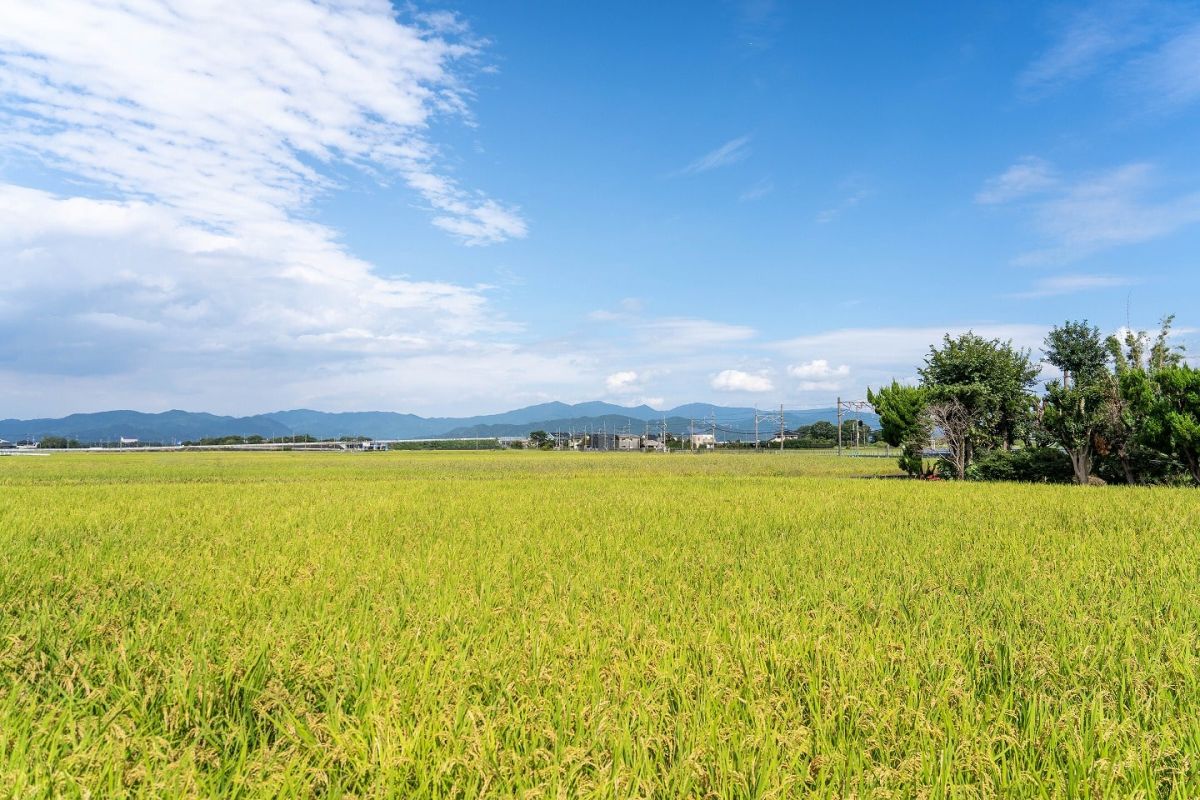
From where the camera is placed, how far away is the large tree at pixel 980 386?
81.8 feet

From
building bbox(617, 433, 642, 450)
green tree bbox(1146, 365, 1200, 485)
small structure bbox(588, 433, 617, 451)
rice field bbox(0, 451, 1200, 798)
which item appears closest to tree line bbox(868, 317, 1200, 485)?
A: green tree bbox(1146, 365, 1200, 485)

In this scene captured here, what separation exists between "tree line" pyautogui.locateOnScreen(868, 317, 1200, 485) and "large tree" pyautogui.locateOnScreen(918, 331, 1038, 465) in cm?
4

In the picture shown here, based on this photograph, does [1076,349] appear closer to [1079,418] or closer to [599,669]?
[1079,418]

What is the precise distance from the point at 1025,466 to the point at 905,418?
464 centimetres

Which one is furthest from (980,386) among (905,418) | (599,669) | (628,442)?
(628,442)

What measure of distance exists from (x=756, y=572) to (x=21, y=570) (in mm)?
7245

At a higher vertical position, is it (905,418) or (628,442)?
(905,418)

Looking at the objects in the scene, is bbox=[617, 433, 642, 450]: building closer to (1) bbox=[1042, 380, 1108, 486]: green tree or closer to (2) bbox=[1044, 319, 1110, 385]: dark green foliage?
(2) bbox=[1044, 319, 1110, 385]: dark green foliage

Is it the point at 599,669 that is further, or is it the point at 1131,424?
the point at 1131,424

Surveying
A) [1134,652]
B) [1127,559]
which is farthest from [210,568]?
[1127,559]

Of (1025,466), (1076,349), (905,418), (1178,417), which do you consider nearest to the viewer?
(1178,417)

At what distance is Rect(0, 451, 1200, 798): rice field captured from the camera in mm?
2541

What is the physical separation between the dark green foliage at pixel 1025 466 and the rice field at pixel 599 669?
14.6m

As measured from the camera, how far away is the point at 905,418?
25406 millimetres
